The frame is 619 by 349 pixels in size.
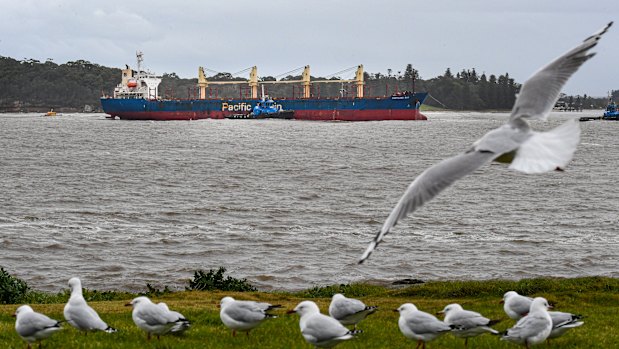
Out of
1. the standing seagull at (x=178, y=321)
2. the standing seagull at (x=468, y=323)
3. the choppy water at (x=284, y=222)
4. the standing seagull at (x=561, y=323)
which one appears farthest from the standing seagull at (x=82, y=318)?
the choppy water at (x=284, y=222)

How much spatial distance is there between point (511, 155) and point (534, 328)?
2.24 m

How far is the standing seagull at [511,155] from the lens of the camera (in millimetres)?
6102

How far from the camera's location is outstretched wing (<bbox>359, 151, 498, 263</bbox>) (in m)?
6.27

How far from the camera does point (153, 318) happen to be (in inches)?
342

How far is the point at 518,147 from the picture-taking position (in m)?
6.51

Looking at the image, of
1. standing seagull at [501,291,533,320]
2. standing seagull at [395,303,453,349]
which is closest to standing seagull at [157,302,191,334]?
standing seagull at [395,303,453,349]

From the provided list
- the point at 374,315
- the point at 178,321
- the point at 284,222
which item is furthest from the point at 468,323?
the point at 284,222

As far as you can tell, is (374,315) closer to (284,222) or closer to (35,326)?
(35,326)

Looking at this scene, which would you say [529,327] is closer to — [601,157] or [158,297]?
[158,297]

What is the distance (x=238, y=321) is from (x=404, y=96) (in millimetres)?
104010

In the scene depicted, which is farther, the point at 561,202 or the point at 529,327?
the point at 561,202

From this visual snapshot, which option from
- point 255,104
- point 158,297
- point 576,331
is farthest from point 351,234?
point 255,104

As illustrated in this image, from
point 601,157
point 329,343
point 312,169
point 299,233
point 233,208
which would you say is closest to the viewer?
point 329,343

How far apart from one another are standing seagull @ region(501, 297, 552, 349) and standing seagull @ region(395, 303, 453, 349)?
66cm
